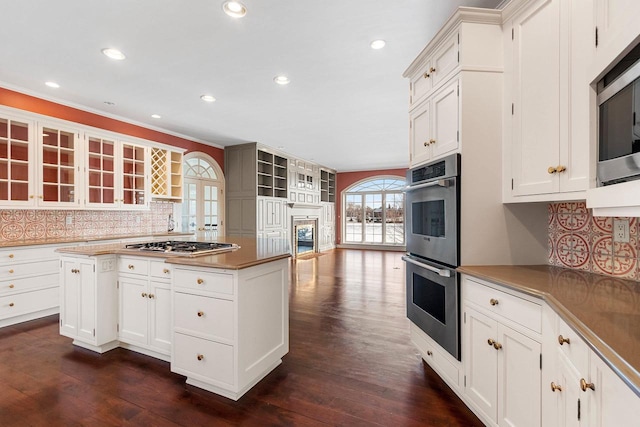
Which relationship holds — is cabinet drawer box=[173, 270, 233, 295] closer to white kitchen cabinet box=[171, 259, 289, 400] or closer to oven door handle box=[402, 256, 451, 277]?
white kitchen cabinet box=[171, 259, 289, 400]

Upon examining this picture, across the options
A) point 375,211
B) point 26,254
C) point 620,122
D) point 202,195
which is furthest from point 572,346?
point 375,211

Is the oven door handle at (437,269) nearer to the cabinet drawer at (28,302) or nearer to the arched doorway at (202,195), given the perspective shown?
the cabinet drawer at (28,302)

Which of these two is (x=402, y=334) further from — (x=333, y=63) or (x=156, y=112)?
(x=156, y=112)

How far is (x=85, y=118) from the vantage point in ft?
13.9

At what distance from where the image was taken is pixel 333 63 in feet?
9.79

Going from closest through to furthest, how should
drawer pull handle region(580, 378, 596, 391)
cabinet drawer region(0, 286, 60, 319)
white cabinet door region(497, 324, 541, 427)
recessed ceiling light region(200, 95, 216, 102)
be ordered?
1. drawer pull handle region(580, 378, 596, 391)
2. white cabinet door region(497, 324, 541, 427)
3. cabinet drawer region(0, 286, 60, 319)
4. recessed ceiling light region(200, 95, 216, 102)

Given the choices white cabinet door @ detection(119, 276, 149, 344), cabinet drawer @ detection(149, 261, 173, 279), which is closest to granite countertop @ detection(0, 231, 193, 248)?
white cabinet door @ detection(119, 276, 149, 344)

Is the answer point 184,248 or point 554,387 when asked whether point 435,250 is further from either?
point 184,248

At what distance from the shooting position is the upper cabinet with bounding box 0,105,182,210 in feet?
11.1

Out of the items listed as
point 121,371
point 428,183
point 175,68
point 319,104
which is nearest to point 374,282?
point 319,104

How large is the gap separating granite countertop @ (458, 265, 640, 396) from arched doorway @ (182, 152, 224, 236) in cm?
529

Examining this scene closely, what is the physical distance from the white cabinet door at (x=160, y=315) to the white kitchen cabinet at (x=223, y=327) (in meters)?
0.28

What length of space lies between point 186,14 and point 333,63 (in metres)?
1.37

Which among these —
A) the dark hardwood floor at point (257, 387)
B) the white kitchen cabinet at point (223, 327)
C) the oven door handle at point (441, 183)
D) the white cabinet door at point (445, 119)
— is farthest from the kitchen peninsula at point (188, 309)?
the white cabinet door at point (445, 119)
